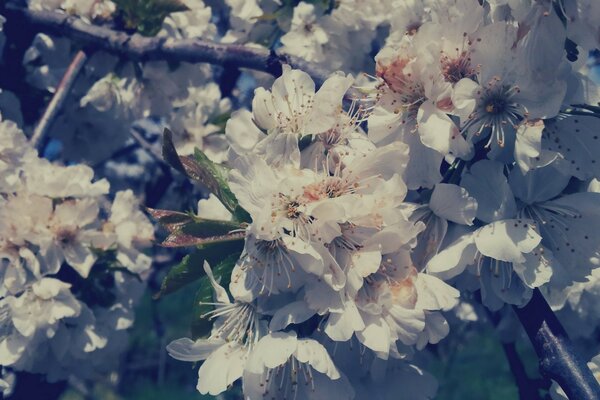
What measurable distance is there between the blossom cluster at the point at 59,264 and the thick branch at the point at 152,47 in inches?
15.7

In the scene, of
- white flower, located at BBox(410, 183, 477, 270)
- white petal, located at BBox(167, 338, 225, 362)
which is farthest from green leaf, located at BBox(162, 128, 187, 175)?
white flower, located at BBox(410, 183, 477, 270)

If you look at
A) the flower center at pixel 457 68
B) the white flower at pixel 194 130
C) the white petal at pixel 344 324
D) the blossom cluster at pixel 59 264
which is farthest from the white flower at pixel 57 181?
the flower center at pixel 457 68

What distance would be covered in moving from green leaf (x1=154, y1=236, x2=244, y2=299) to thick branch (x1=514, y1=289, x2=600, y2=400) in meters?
0.63

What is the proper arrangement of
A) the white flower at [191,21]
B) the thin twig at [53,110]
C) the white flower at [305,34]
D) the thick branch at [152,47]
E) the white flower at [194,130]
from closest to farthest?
the thick branch at [152,47], the thin twig at [53,110], the white flower at [305,34], the white flower at [191,21], the white flower at [194,130]

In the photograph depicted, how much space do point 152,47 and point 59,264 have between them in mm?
736

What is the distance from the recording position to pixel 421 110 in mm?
1246

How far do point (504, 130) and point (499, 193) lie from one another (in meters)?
0.13

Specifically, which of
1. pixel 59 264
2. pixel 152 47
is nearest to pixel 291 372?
pixel 59 264

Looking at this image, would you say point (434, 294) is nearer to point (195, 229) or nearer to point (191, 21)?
point (195, 229)

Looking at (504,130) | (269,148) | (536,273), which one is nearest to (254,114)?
(269,148)

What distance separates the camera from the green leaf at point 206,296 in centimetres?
137

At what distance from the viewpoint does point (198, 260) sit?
140 centimetres

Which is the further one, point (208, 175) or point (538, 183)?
point (208, 175)

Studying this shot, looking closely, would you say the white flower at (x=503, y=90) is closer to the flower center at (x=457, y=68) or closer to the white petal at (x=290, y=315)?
the flower center at (x=457, y=68)
